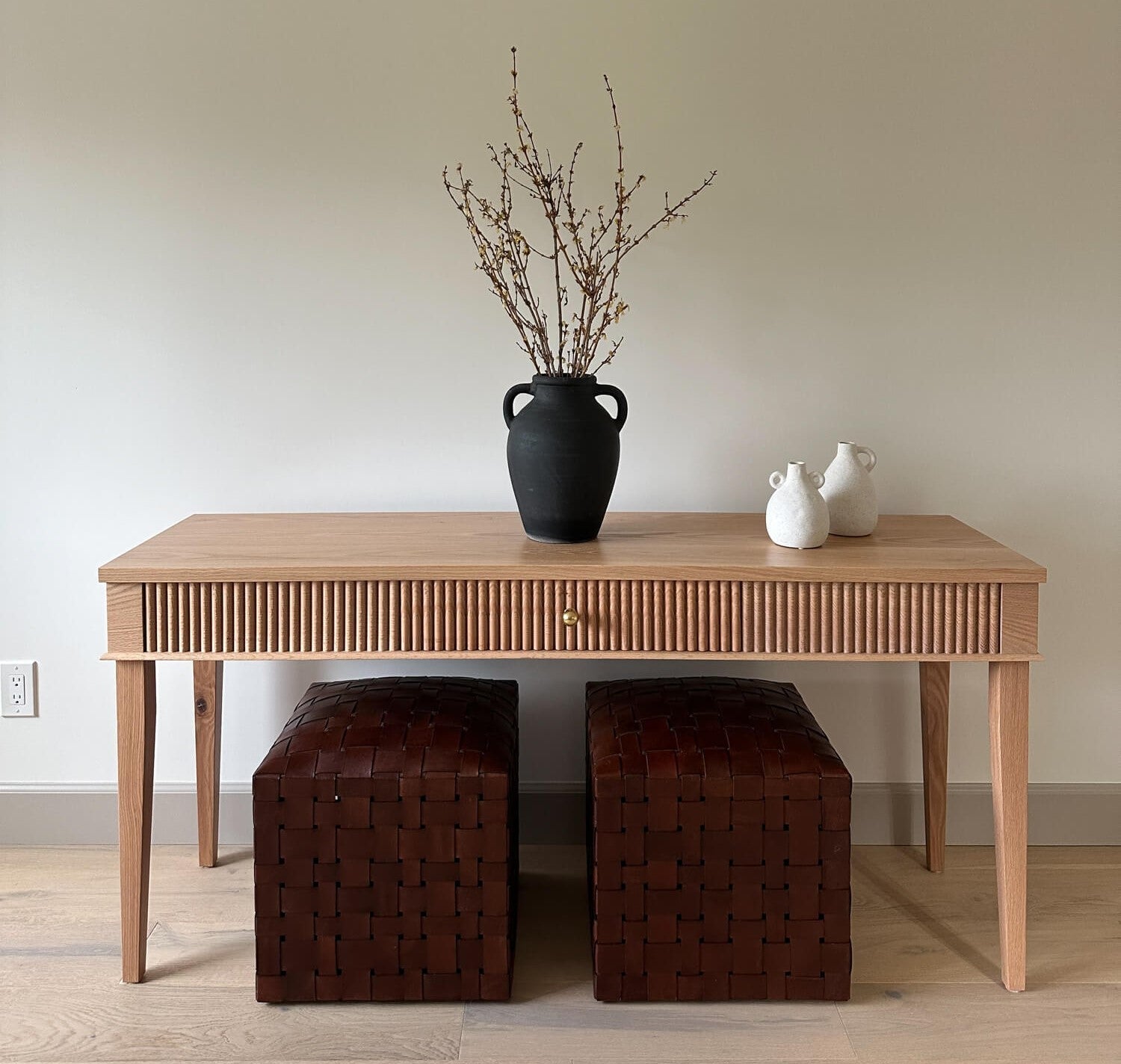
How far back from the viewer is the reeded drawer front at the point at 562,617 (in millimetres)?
1730

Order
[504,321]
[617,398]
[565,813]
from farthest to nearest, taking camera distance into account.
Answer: [565,813]
[504,321]
[617,398]

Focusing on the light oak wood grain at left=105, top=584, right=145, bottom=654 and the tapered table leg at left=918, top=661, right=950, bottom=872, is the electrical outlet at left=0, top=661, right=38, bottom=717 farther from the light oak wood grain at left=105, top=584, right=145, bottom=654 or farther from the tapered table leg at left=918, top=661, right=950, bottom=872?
the tapered table leg at left=918, top=661, right=950, bottom=872

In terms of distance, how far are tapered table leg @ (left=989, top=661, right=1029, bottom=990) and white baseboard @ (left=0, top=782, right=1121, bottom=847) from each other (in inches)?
21.5

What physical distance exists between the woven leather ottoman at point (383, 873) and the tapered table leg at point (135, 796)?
210 millimetres

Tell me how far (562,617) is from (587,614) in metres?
0.04

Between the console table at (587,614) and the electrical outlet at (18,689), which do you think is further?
the electrical outlet at (18,689)

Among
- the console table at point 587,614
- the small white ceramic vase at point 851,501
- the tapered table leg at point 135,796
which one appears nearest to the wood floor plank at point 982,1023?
the console table at point 587,614

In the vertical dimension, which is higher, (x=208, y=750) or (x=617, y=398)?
(x=617, y=398)

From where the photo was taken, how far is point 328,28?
85.4 inches

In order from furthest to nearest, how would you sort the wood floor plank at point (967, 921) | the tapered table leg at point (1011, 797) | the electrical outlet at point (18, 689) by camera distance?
the electrical outlet at point (18, 689)
the wood floor plank at point (967, 921)
the tapered table leg at point (1011, 797)

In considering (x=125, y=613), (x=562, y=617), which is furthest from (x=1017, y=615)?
(x=125, y=613)

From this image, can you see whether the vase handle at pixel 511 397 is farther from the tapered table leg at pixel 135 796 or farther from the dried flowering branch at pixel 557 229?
the tapered table leg at pixel 135 796

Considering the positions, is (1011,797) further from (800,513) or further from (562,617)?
(562,617)

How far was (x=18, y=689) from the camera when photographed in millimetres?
2336
